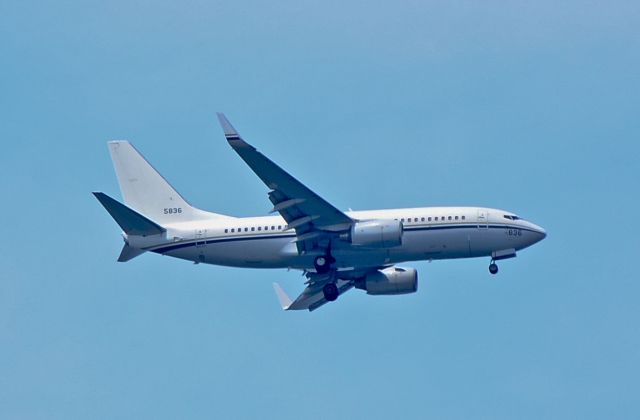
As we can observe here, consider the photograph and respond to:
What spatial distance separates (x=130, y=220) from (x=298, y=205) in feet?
27.6

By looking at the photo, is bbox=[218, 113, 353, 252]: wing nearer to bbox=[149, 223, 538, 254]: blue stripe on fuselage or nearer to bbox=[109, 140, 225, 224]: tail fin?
bbox=[149, 223, 538, 254]: blue stripe on fuselage

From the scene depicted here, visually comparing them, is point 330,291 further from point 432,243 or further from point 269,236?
point 432,243

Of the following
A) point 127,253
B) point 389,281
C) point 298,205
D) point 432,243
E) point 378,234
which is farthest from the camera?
point 389,281

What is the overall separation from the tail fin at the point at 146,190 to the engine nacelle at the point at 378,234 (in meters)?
8.63

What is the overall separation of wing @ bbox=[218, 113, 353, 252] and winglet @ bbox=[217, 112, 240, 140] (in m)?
0.63

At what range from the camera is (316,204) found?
206 ft

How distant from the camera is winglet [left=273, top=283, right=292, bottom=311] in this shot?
71.4 metres

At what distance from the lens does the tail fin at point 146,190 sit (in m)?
68.6

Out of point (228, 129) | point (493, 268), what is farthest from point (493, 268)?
point (228, 129)

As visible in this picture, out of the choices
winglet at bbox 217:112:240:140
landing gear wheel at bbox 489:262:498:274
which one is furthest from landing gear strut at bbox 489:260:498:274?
winglet at bbox 217:112:240:140

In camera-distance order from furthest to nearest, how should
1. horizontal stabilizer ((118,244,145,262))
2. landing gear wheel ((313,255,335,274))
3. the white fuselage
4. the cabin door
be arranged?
horizontal stabilizer ((118,244,145,262)), landing gear wheel ((313,255,335,274)), the cabin door, the white fuselage

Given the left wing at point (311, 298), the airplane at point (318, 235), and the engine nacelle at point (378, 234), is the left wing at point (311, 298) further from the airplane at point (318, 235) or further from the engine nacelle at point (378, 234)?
the engine nacelle at point (378, 234)

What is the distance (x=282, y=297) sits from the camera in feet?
236

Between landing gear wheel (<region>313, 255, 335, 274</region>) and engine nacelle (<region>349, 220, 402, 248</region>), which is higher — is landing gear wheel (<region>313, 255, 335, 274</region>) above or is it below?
below
